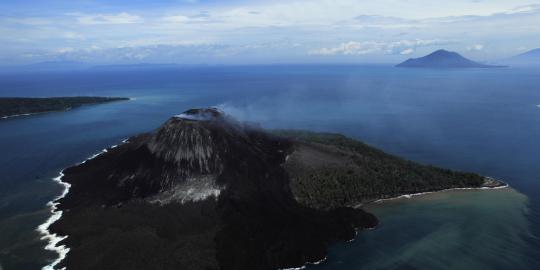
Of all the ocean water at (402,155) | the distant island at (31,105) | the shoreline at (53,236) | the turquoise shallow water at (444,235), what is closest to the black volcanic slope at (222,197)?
the shoreline at (53,236)

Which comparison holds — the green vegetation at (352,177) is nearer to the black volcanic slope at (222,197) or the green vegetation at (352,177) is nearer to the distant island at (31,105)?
the black volcanic slope at (222,197)

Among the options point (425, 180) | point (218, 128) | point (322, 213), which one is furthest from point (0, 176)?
point (425, 180)

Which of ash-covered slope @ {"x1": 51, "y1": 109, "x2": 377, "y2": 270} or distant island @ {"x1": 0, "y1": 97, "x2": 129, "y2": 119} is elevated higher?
distant island @ {"x1": 0, "y1": 97, "x2": 129, "y2": 119}

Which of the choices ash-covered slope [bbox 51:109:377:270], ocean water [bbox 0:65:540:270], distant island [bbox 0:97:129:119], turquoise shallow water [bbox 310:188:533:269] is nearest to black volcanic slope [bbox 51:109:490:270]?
ash-covered slope [bbox 51:109:377:270]

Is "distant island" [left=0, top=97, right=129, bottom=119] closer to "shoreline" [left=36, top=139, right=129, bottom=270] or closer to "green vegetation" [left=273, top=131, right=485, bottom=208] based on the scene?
"shoreline" [left=36, top=139, right=129, bottom=270]

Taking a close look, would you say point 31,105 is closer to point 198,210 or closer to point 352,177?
point 198,210

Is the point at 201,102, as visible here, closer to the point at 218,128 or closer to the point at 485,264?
the point at 218,128
